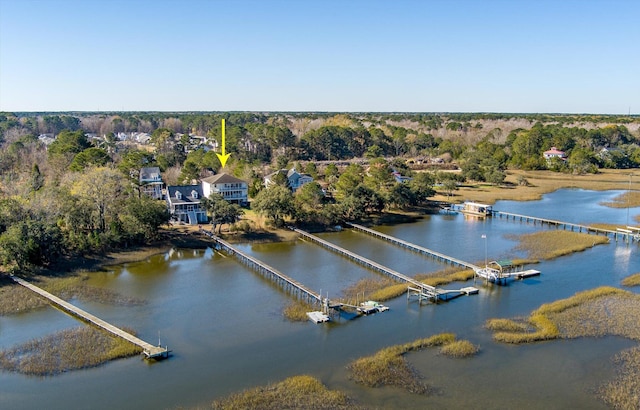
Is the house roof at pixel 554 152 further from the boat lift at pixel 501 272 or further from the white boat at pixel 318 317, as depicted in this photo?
the white boat at pixel 318 317

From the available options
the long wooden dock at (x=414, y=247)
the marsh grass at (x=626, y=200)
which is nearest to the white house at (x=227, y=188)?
the long wooden dock at (x=414, y=247)

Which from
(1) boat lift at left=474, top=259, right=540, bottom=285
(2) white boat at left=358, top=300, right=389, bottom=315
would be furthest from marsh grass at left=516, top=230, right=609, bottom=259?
(2) white boat at left=358, top=300, right=389, bottom=315

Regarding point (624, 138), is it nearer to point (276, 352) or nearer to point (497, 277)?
point (497, 277)

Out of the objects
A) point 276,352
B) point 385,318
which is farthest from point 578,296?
point 276,352

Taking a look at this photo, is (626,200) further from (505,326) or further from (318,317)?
(318,317)

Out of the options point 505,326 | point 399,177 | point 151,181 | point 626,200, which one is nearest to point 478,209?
point 399,177

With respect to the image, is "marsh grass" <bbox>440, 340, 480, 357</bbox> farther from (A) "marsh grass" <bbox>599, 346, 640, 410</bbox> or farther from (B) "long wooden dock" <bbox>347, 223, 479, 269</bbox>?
(B) "long wooden dock" <bbox>347, 223, 479, 269</bbox>
